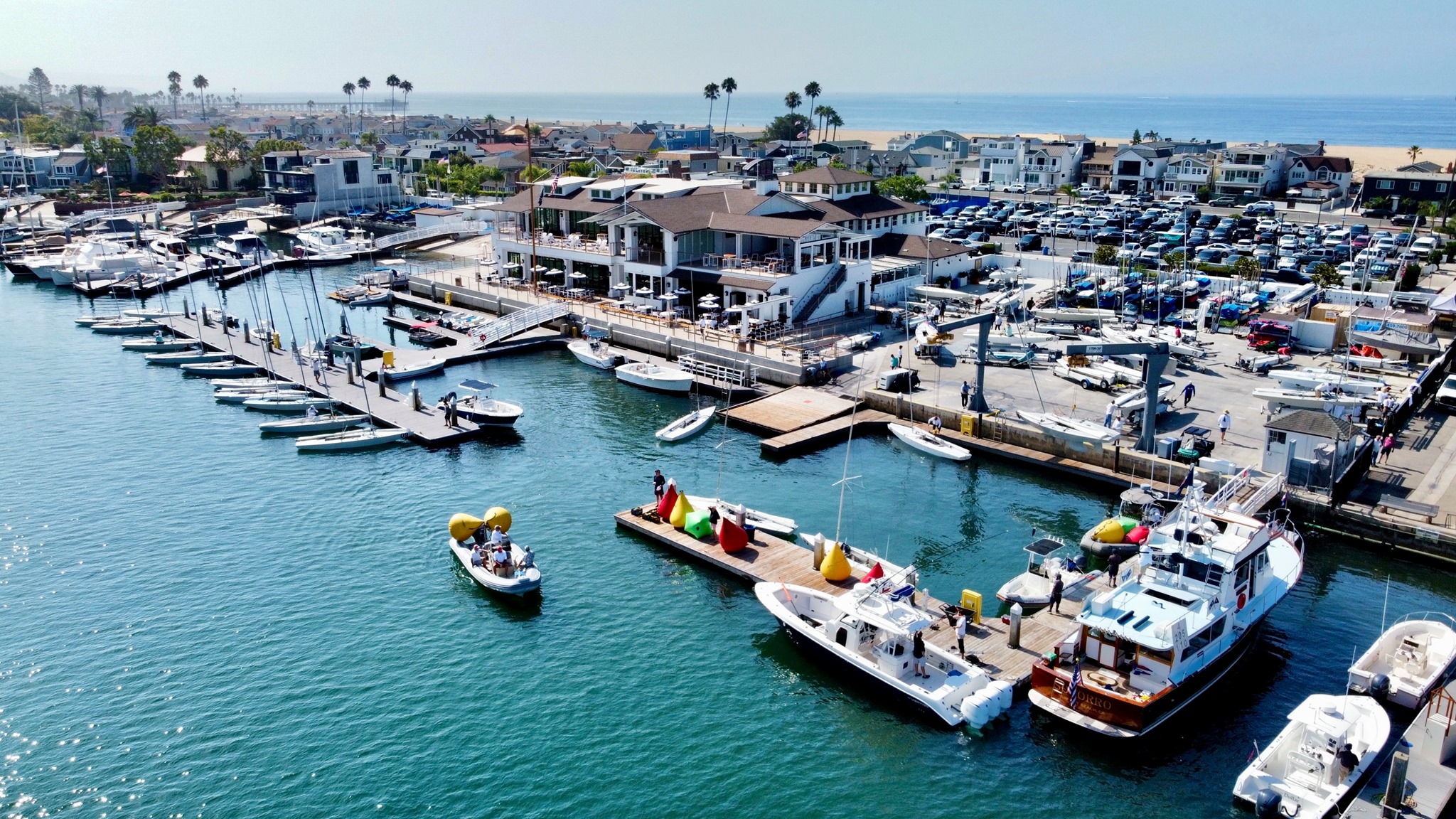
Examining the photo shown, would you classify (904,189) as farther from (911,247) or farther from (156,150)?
(156,150)

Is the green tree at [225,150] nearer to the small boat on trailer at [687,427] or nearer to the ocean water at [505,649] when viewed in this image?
the ocean water at [505,649]

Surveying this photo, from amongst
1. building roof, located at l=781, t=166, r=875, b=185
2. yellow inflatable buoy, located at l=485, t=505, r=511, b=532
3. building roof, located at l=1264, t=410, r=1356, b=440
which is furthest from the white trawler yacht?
building roof, located at l=781, t=166, r=875, b=185

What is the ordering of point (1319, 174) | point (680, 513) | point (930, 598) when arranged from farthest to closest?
point (1319, 174) → point (680, 513) → point (930, 598)

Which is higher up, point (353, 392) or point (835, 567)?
point (353, 392)

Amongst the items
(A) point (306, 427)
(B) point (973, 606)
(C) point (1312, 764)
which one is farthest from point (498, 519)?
(C) point (1312, 764)

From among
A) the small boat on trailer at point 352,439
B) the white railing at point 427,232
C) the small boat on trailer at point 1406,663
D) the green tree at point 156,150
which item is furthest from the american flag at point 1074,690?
the green tree at point 156,150

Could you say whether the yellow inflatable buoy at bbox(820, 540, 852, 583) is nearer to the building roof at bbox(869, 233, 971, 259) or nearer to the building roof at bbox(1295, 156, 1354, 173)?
the building roof at bbox(869, 233, 971, 259)

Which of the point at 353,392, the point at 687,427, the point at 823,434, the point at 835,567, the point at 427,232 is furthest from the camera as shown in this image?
the point at 427,232

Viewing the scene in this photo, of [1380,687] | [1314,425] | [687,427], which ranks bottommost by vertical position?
[1380,687]
